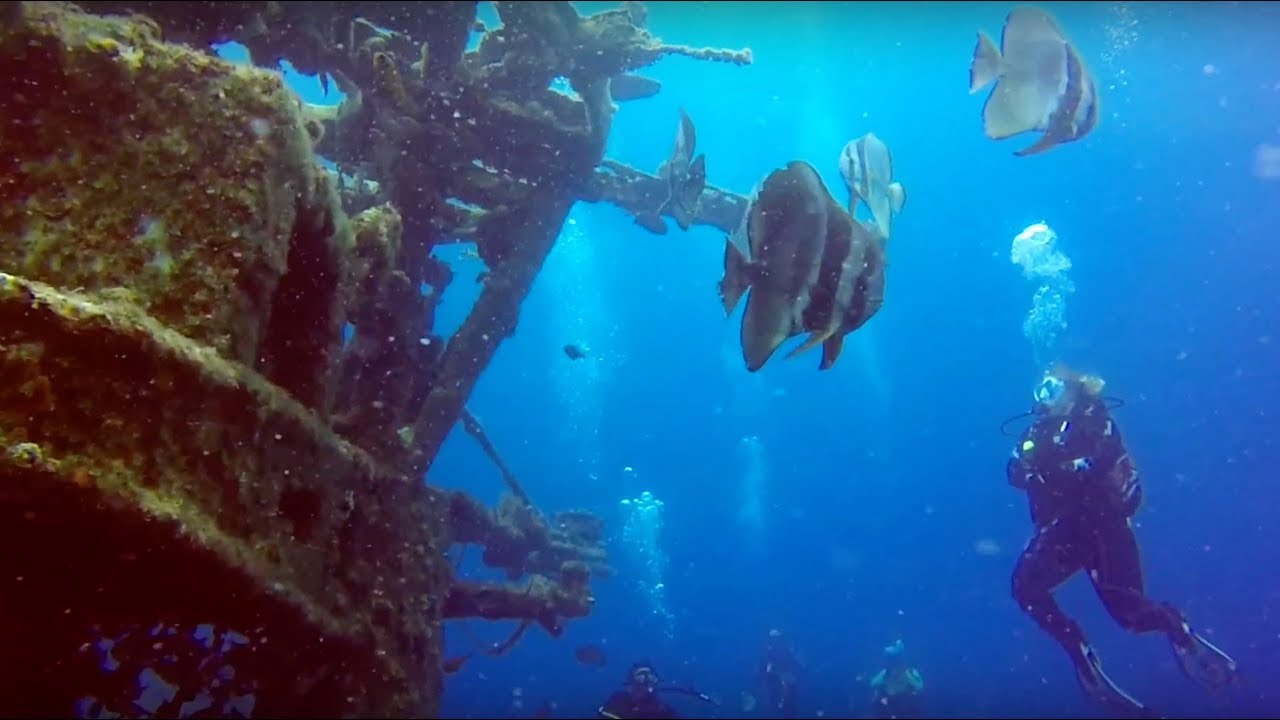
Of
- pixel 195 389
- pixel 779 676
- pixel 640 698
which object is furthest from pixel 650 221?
pixel 779 676

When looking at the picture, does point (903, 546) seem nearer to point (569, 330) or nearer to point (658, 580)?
point (658, 580)

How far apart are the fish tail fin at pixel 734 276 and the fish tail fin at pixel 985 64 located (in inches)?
90.9

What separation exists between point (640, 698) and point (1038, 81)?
6.95m

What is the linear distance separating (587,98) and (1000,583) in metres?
58.5

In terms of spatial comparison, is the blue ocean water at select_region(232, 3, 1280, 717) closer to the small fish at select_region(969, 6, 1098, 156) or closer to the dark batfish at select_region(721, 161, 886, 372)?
the small fish at select_region(969, 6, 1098, 156)

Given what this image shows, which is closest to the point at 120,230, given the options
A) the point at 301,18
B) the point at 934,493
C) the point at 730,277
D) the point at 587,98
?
the point at 730,277

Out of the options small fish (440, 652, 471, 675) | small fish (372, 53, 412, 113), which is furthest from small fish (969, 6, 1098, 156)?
small fish (440, 652, 471, 675)

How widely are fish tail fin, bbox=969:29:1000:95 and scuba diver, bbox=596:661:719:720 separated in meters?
6.22

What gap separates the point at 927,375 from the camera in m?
62.9

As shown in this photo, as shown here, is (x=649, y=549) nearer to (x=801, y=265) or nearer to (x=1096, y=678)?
(x=1096, y=678)

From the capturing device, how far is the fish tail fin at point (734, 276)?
2.18m

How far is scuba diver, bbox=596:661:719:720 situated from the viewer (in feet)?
24.8

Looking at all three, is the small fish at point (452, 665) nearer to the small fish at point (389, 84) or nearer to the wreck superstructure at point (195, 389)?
the wreck superstructure at point (195, 389)

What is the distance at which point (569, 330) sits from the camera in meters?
80.0
